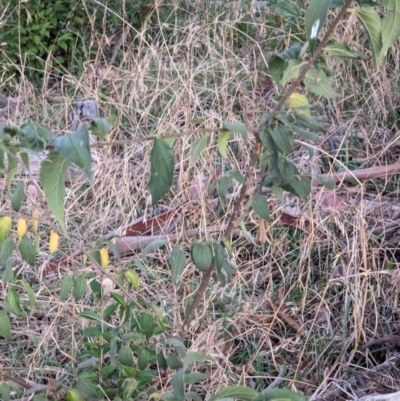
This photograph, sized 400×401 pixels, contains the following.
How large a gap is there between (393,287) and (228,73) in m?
1.50

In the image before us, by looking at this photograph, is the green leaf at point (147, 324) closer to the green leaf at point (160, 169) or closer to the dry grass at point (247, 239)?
the dry grass at point (247, 239)

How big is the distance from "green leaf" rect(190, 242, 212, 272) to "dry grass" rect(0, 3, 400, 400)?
41 centimetres

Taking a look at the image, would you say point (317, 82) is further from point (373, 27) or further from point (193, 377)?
point (193, 377)

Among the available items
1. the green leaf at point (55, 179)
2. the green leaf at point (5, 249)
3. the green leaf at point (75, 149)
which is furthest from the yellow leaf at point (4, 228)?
the green leaf at point (75, 149)

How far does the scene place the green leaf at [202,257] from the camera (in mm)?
1493

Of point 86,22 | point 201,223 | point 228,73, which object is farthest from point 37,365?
point 86,22

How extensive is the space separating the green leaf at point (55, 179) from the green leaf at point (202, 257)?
0.47 metres

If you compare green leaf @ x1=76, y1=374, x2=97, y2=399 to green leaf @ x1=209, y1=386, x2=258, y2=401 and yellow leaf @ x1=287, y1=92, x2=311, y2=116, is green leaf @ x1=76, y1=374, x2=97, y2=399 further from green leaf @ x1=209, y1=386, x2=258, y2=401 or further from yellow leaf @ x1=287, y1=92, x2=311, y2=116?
yellow leaf @ x1=287, y1=92, x2=311, y2=116

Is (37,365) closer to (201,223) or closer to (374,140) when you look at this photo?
(201,223)

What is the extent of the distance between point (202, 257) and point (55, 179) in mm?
506

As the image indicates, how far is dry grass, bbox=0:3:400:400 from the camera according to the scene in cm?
217

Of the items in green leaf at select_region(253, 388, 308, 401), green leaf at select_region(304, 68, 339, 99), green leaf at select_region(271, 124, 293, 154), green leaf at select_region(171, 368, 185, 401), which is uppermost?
green leaf at select_region(304, 68, 339, 99)

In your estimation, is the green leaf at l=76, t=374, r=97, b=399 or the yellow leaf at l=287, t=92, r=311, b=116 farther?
the green leaf at l=76, t=374, r=97, b=399

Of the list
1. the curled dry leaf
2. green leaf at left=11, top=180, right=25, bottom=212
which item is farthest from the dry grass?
green leaf at left=11, top=180, right=25, bottom=212
